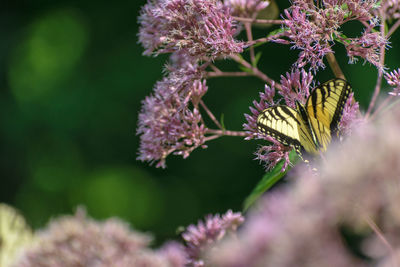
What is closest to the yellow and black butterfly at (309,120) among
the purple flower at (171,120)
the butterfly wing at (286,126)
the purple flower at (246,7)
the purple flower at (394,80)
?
the butterfly wing at (286,126)

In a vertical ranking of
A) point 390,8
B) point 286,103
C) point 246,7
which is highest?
point 246,7

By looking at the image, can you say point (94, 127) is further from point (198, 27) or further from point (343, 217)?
point (343, 217)

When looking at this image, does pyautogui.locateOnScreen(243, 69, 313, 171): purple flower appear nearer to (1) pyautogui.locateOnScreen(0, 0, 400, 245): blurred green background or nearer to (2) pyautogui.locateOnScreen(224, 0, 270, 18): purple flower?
(2) pyautogui.locateOnScreen(224, 0, 270, 18): purple flower

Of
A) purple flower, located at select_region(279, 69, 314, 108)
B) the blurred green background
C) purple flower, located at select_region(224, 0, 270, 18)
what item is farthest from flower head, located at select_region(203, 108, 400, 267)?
the blurred green background

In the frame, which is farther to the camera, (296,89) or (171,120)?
(171,120)

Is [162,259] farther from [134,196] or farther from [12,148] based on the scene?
[12,148]

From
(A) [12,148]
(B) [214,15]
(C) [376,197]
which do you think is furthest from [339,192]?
(A) [12,148]

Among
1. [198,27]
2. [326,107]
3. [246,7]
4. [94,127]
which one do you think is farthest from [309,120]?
[94,127]
